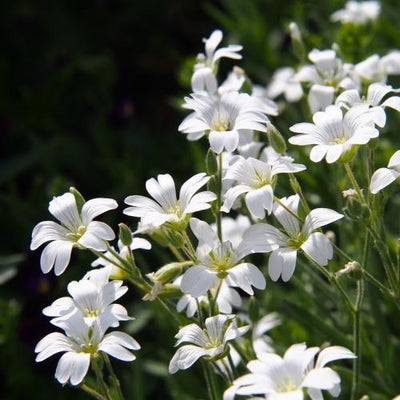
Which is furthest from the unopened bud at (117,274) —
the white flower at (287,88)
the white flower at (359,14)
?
the white flower at (359,14)

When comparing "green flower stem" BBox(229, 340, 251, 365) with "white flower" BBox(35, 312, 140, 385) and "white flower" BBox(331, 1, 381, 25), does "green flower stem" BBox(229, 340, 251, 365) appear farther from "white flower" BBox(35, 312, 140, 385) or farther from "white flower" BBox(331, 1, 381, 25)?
"white flower" BBox(331, 1, 381, 25)

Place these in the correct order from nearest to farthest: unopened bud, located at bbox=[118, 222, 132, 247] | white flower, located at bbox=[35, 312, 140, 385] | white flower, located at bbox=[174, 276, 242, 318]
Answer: white flower, located at bbox=[35, 312, 140, 385] < unopened bud, located at bbox=[118, 222, 132, 247] < white flower, located at bbox=[174, 276, 242, 318]

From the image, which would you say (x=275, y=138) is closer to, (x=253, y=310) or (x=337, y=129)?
(x=337, y=129)

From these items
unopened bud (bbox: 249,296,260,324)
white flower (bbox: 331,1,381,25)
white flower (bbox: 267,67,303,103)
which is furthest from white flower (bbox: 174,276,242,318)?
white flower (bbox: 331,1,381,25)

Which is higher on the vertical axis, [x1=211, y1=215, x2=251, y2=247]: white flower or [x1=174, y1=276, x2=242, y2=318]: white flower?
[x1=174, y1=276, x2=242, y2=318]: white flower

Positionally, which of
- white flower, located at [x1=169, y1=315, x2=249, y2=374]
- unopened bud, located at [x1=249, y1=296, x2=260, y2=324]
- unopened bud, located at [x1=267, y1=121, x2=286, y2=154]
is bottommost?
unopened bud, located at [x1=249, y1=296, x2=260, y2=324]

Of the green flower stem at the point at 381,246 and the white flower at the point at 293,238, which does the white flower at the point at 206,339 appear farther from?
the green flower stem at the point at 381,246

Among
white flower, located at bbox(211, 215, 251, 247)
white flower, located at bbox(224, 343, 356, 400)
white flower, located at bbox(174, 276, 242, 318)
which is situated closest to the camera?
white flower, located at bbox(224, 343, 356, 400)

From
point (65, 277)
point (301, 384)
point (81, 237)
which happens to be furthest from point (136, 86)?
point (301, 384)
